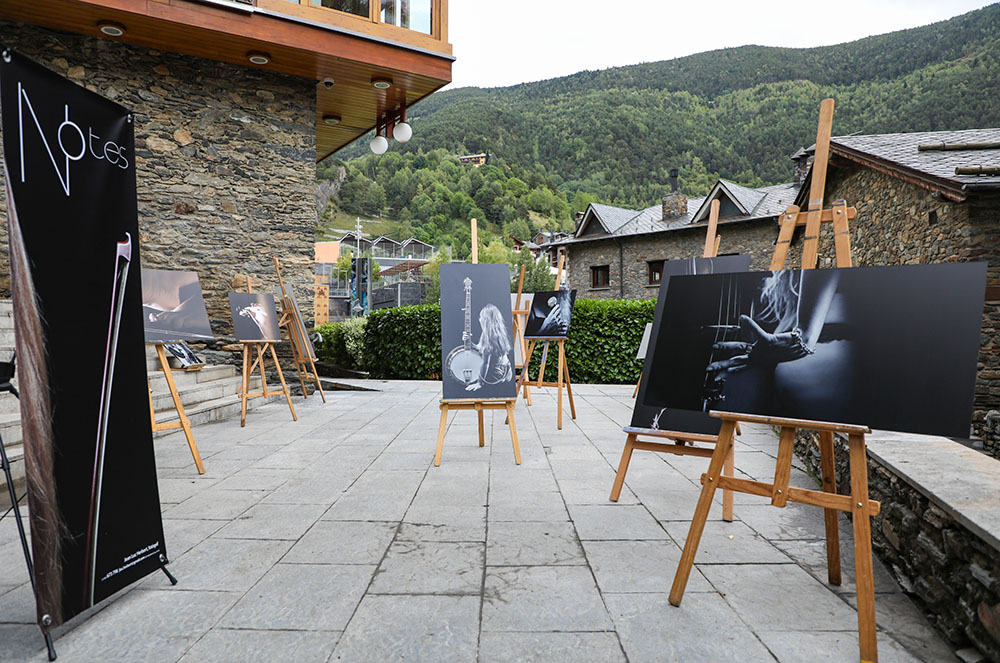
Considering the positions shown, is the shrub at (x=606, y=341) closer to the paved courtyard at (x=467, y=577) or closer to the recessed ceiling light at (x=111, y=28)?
the paved courtyard at (x=467, y=577)

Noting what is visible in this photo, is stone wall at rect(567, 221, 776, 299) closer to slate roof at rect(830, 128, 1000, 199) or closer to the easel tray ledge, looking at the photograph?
A: slate roof at rect(830, 128, 1000, 199)

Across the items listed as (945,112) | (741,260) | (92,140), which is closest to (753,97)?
(945,112)

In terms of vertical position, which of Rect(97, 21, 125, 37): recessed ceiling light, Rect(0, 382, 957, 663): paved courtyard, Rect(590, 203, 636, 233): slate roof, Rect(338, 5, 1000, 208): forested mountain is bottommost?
Rect(0, 382, 957, 663): paved courtyard

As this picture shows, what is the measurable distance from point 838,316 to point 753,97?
5861 cm

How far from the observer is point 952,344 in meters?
1.70

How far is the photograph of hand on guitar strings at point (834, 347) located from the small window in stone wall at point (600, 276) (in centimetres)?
2199

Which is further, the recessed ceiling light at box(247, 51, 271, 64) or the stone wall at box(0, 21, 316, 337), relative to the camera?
the recessed ceiling light at box(247, 51, 271, 64)

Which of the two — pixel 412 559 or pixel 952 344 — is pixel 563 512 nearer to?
pixel 412 559

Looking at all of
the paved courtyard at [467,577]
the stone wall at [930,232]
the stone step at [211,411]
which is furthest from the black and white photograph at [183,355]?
the stone wall at [930,232]

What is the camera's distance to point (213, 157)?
23.7 ft

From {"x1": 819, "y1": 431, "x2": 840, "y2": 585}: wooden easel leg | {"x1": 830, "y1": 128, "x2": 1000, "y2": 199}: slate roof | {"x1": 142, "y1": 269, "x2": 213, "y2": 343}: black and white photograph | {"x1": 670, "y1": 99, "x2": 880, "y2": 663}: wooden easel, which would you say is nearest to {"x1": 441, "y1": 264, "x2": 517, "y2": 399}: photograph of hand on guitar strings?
{"x1": 142, "y1": 269, "x2": 213, "y2": 343}: black and white photograph

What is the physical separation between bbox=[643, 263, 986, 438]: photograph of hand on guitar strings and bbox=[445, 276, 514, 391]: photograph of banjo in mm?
1982

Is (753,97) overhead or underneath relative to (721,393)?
overhead

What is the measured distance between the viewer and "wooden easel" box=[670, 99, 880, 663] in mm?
1675
